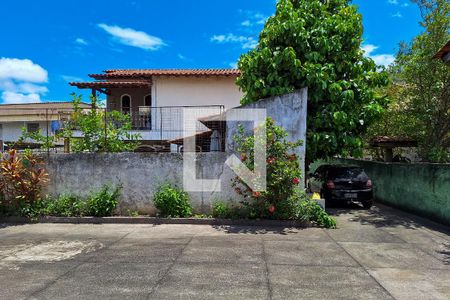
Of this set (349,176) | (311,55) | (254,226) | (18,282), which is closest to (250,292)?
(18,282)

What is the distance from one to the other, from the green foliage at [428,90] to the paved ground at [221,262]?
16.3ft

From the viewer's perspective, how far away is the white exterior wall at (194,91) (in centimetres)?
1884

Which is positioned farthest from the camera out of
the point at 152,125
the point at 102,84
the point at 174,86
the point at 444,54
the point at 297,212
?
the point at 174,86

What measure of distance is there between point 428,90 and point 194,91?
10994 millimetres

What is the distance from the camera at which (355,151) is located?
440 inches

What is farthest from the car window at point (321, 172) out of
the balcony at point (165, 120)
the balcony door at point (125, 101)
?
the balcony door at point (125, 101)

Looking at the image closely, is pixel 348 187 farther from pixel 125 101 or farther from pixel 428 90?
pixel 125 101

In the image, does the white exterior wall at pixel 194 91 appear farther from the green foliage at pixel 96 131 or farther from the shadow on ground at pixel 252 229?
the shadow on ground at pixel 252 229

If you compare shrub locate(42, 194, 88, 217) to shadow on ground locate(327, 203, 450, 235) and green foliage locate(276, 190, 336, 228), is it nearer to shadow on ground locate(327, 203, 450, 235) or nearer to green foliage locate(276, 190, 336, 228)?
green foliage locate(276, 190, 336, 228)

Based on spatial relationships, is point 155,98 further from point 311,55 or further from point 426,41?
point 426,41

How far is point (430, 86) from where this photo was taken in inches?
484

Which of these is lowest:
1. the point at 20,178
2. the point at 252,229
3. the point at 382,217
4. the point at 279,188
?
the point at 382,217

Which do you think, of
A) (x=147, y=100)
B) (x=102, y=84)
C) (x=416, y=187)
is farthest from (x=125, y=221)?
(x=147, y=100)

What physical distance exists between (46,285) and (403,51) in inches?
609
